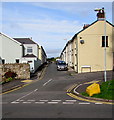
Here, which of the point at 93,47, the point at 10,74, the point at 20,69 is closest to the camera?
the point at 10,74

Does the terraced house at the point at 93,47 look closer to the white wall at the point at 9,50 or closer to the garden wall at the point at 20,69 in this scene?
the garden wall at the point at 20,69

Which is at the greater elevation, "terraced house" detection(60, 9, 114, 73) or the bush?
"terraced house" detection(60, 9, 114, 73)

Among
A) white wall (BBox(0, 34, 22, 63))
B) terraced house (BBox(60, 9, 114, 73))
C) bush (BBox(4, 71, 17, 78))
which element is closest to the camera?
bush (BBox(4, 71, 17, 78))

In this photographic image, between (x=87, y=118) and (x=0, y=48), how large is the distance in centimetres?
2841

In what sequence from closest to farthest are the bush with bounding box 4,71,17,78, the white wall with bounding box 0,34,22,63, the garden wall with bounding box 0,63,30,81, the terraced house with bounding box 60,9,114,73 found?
1. the bush with bounding box 4,71,17,78
2. the garden wall with bounding box 0,63,30,81
3. the terraced house with bounding box 60,9,114,73
4. the white wall with bounding box 0,34,22,63

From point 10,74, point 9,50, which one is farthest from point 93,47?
point 9,50

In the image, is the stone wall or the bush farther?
the stone wall

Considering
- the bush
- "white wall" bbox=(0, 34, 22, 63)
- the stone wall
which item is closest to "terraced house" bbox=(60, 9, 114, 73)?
the stone wall

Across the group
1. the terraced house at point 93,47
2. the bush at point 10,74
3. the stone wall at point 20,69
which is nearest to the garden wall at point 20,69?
the stone wall at point 20,69

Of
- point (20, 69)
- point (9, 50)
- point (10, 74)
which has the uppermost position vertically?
point (9, 50)

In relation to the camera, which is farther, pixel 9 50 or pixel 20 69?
pixel 9 50

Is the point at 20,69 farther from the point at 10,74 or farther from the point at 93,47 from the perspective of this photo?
the point at 93,47

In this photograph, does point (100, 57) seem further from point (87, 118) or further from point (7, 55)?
point (87, 118)

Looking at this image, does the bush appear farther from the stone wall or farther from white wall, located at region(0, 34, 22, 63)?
white wall, located at region(0, 34, 22, 63)
